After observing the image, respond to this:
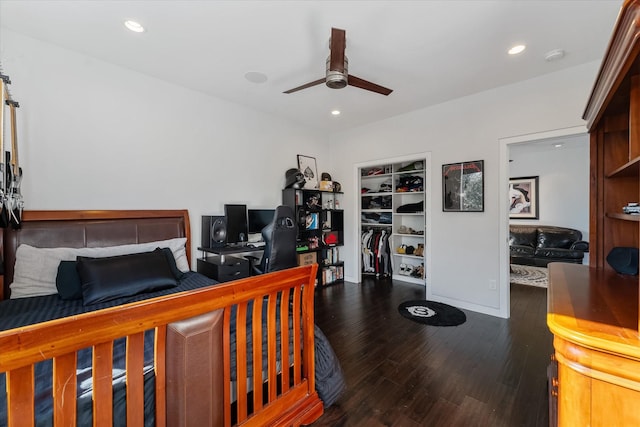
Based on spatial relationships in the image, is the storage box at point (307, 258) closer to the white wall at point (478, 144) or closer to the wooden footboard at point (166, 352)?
the white wall at point (478, 144)

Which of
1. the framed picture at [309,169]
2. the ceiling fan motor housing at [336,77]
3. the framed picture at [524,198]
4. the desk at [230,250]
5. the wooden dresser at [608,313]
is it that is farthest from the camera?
the framed picture at [524,198]

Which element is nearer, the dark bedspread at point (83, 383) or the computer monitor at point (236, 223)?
the dark bedspread at point (83, 383)

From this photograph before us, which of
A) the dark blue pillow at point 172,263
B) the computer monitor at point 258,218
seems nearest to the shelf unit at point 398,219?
the computer monitor at point 258,218

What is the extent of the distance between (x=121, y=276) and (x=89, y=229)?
2.63 feet

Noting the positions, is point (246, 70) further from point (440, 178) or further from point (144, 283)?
point (440, 178)

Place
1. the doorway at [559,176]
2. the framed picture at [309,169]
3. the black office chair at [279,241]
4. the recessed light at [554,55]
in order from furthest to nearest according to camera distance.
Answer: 1. the doorway at [559,176]
2. the framed picture at [309,169]
3. the black office chair at [279,241]
4. the recessed light at [554,55]

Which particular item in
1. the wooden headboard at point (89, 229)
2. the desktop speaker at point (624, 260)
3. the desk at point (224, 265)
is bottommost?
the desk at point (224, 265)

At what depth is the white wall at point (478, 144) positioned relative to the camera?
2801 mm

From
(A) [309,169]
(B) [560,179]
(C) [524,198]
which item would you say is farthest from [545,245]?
(A) [309,169]

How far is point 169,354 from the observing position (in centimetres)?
105

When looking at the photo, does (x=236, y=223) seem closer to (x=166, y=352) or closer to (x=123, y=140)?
(x=123, y=140)

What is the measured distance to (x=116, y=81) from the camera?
270cm

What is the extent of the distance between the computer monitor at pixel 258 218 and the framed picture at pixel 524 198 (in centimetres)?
577

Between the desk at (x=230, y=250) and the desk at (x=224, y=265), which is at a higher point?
the desk at (x=230, y=250)
